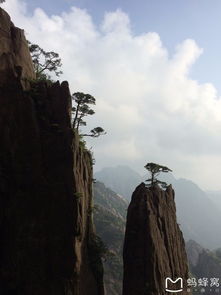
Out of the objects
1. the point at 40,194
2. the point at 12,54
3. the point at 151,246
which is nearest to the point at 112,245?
the point at 151,246

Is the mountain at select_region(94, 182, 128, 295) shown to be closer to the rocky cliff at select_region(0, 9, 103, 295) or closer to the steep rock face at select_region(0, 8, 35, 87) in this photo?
the rocky cliff at select_region(0, 9, 103, 295)

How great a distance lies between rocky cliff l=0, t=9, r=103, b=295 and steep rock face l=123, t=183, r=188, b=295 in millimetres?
4484

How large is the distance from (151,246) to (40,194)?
13318mm

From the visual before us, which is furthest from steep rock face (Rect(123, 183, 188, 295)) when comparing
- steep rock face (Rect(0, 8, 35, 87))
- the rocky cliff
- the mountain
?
the mountain

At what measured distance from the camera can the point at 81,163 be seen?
38812mm

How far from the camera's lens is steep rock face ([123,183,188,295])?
36062 millimetres

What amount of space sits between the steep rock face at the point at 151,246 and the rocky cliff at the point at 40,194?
448 centimetres

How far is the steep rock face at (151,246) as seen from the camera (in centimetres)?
3606

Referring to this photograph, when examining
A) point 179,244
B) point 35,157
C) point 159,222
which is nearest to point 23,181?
point 35,157

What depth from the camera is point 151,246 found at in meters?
37.2

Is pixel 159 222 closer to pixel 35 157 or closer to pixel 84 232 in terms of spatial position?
pixel 84 232

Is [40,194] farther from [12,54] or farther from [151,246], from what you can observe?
[12,54]

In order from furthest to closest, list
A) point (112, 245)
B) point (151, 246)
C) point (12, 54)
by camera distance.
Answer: point (112, 245) → point (12, 54) → point (151, 246)

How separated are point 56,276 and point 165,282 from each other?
39.9 ft
